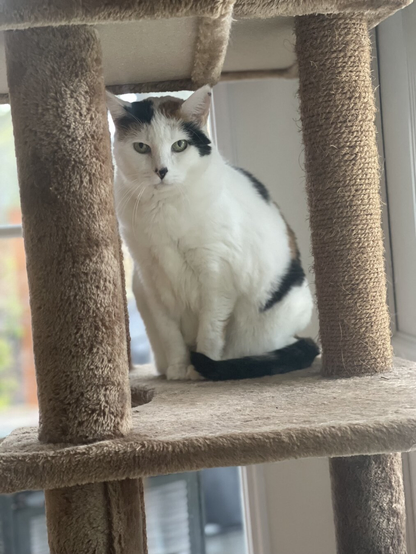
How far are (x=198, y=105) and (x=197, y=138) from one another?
7cm

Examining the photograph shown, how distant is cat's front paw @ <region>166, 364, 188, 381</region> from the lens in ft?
4.62

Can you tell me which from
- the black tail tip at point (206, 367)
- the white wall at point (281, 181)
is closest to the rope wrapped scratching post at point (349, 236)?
the black tail tip at point (206, 367)

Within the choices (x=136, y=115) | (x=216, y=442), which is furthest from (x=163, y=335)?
(x=216, y=442)

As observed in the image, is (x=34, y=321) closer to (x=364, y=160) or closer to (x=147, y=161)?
(x=147, y=161)

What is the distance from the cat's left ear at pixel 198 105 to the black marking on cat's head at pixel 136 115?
0.25 feet

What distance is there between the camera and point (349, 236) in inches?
46.1

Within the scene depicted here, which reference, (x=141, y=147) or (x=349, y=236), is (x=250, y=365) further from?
(x=141, y=147)

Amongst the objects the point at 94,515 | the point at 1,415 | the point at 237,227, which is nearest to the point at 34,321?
the point at 94,515

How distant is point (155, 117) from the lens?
135 centimetres

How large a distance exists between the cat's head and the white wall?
1.50ft

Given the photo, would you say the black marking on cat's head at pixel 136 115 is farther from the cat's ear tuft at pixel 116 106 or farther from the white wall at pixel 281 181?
the white wall at pixel 281 181

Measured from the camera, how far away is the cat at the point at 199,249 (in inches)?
52.7

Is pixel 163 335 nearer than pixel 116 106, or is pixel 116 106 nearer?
pixel 116 106

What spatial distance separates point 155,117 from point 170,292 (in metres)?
0.40
